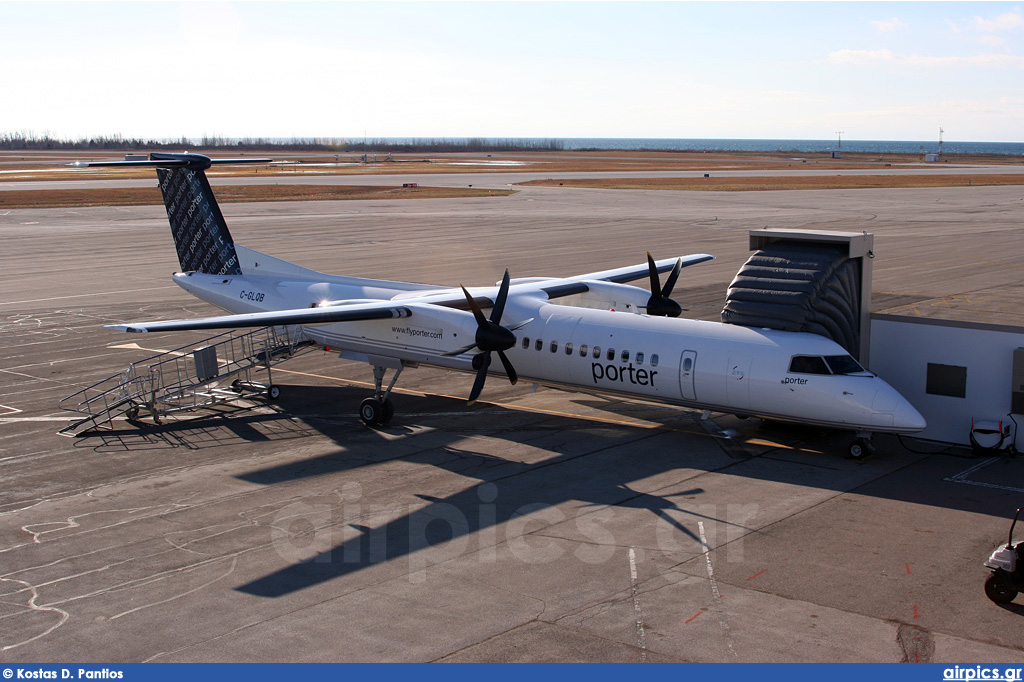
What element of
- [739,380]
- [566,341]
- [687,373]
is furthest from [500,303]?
[739,380]

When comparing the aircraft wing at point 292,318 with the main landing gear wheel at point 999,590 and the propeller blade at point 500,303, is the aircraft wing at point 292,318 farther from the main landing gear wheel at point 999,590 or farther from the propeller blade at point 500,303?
the main landing gear wheel at point 999,590

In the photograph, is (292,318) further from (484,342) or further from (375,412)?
(484,342)

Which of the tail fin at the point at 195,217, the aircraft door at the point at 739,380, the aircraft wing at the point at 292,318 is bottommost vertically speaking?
the aircraft door at the point at 739,380

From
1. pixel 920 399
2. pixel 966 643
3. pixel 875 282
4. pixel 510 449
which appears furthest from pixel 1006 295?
pixel 966 643

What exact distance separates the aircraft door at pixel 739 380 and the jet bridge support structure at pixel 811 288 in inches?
69.3

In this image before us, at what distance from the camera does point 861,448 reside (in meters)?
21.2

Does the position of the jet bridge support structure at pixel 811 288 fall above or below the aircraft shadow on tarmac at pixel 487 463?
above

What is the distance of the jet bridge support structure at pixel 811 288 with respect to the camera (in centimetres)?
2255

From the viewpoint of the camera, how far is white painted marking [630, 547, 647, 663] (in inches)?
507

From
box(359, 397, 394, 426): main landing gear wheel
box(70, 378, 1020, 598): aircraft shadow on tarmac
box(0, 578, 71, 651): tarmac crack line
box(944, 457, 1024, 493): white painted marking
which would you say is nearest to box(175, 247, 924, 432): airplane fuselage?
box(70, 378, 1020, 598): aircraft shadow on tarmac

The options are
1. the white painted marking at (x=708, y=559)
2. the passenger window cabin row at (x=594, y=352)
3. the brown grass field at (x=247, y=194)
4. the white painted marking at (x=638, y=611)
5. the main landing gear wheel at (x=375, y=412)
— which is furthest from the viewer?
the brown grass field at (x=247, y=194)

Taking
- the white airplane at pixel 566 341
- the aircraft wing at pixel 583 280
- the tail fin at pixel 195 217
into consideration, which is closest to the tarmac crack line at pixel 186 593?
the white airplane at pixel 566 341

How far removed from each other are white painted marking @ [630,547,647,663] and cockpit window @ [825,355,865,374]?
772 centimetres

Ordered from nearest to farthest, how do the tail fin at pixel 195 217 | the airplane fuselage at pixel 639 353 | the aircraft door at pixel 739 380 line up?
the airplane fuselage at pixel 639 353
the aircraft door at pixel 739 380
the tail fin at pixel 195 217
